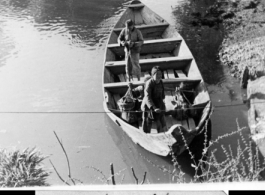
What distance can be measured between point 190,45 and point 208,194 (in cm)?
750

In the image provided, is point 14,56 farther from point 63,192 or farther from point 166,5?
point 166,5

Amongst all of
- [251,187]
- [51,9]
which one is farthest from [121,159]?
[51,9]

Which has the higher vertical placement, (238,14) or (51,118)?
(238,14)

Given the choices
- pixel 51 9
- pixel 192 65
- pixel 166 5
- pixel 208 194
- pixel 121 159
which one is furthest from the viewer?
pixel 166 5

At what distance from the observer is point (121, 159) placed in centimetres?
523

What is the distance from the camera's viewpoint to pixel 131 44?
20.0ft

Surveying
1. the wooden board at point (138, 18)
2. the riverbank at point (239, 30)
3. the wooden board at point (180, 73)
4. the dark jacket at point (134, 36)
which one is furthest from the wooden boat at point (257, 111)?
the wooden board at point (138, 18)

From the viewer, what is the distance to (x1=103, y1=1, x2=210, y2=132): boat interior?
5801 mm

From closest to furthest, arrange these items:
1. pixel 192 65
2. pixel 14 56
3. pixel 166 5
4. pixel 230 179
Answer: pixel 230 179 → pixel 192 65 → pixel 14 56 → pixel 166 5

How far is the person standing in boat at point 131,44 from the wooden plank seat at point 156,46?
1.54m

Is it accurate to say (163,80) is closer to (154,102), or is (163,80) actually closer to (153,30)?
(154,102)

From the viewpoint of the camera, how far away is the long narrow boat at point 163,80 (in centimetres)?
449

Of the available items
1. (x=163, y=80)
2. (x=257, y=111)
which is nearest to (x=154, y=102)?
(x=163, y=80)

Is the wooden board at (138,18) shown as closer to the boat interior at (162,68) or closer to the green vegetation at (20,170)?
→ the boat interior at (162,68)
